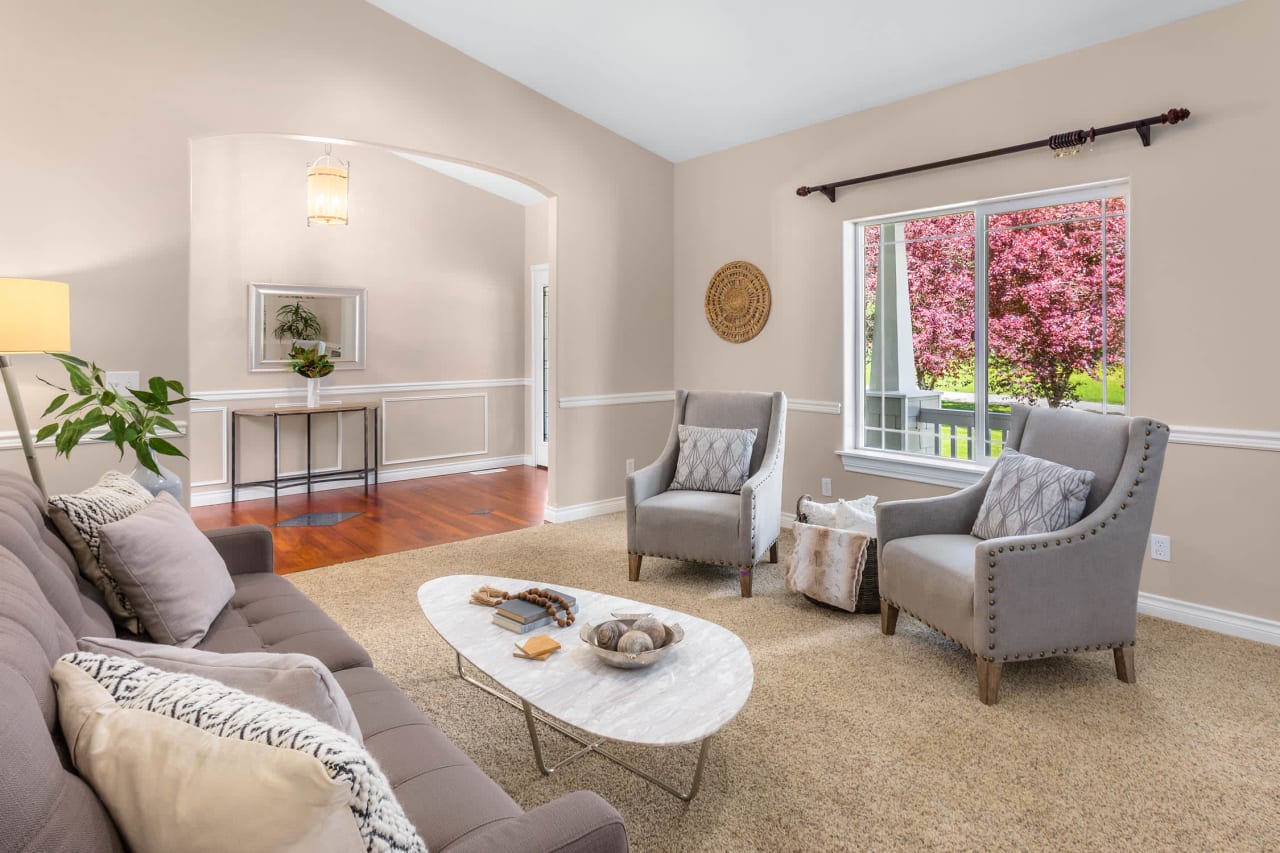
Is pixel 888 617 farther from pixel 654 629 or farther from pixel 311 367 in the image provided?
pixel 311 367

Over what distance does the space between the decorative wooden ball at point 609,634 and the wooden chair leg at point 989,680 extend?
1.33 metres

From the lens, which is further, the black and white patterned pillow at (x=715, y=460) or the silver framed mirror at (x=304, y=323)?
the silver framed mirror at (x=304, y=323)

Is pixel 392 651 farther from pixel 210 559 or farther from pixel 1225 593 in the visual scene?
pixel 1225 593

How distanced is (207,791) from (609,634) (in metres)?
→ 1.30

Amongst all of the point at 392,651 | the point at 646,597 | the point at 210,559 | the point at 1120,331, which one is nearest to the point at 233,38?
the point at 210,559

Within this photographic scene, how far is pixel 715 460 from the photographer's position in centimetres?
412

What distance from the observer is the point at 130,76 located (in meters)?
3.43

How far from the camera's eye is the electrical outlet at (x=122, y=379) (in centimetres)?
344

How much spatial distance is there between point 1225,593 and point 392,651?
347cm

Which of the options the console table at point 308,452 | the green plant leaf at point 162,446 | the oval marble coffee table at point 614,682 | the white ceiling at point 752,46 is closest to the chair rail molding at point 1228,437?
the white ceiling at point 752,46

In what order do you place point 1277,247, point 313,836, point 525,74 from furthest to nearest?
point 525,74
point 1277,247
point 313,836

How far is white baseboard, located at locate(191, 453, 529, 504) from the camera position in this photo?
19.2ft

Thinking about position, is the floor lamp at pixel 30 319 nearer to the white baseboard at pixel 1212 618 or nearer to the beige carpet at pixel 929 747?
the beige carpet at pixel 929 747

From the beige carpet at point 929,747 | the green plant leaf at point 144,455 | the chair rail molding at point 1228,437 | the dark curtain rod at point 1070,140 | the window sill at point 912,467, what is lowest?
the beige carpet at point 929,747
